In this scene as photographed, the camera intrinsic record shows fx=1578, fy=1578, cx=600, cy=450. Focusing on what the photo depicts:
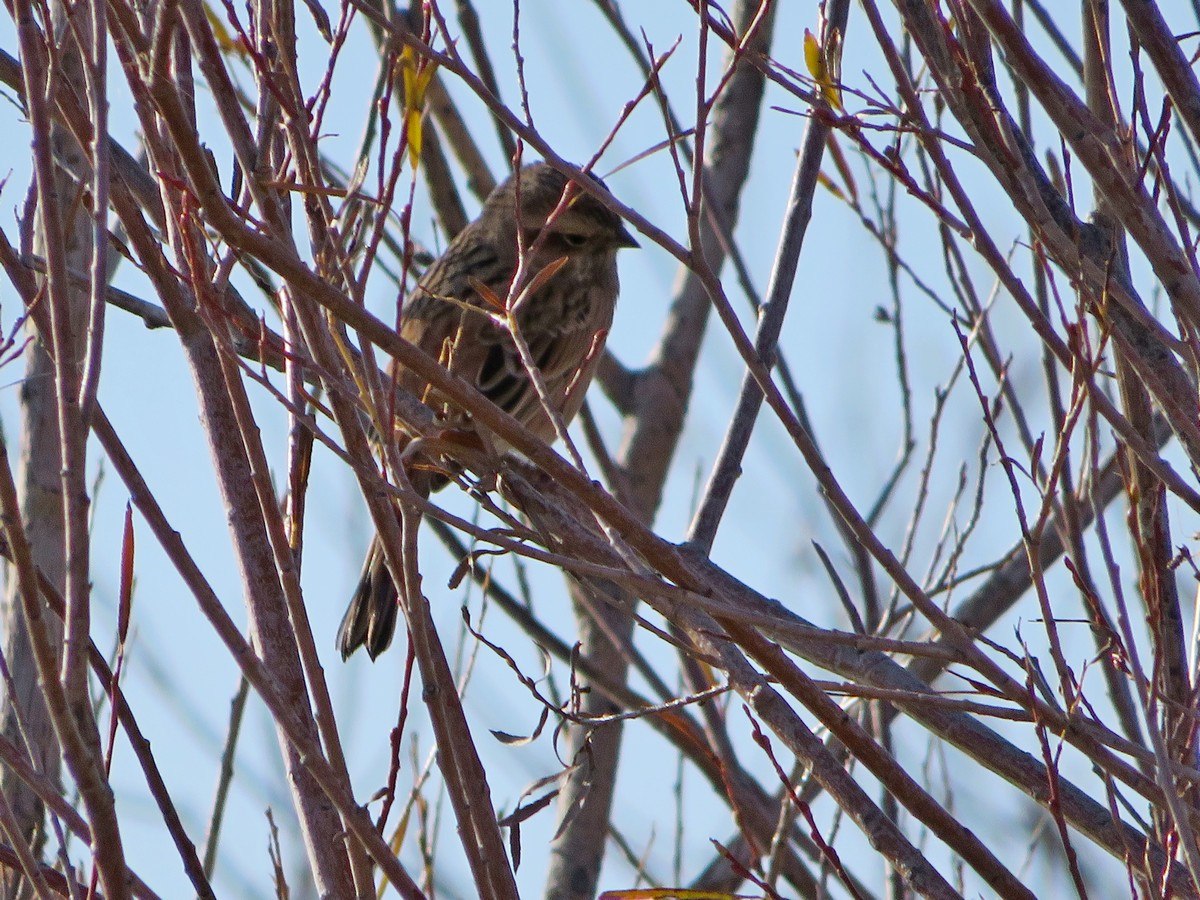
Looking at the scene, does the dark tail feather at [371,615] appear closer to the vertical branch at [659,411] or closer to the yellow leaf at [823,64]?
the vertical branch at [659,411]

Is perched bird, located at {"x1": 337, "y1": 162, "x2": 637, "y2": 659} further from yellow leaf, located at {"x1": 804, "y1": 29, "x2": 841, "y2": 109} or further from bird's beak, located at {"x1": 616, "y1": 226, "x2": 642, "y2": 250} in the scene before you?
yellow leaf, located at {"x1": 804, "y1": 29, "x2": 841, "y2": 109}

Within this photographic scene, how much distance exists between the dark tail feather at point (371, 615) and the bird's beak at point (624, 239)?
6.89ft

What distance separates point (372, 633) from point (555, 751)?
239 cm

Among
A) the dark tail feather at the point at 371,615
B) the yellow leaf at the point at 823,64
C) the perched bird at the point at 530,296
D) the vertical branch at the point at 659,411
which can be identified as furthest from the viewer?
the perched bird at the point at 530,296

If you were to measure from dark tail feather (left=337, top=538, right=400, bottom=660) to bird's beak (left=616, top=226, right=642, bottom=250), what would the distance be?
2100 millimetres

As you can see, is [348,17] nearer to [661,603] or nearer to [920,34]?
[920,34]

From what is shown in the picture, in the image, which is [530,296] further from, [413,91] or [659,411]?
[413,91]

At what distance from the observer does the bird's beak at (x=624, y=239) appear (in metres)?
6.65

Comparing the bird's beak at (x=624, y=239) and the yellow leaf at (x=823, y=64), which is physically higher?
the bird's beak at (x=624, y=239)

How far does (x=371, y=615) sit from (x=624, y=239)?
239 centimetres

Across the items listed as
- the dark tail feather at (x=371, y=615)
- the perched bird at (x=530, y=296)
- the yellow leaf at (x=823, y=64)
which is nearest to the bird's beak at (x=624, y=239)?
the perched bird at (x=530, y=296)

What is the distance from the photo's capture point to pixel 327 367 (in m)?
2.11

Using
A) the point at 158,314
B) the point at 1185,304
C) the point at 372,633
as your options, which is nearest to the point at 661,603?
the point at 1185,304

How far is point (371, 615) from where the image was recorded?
4.90 meters
